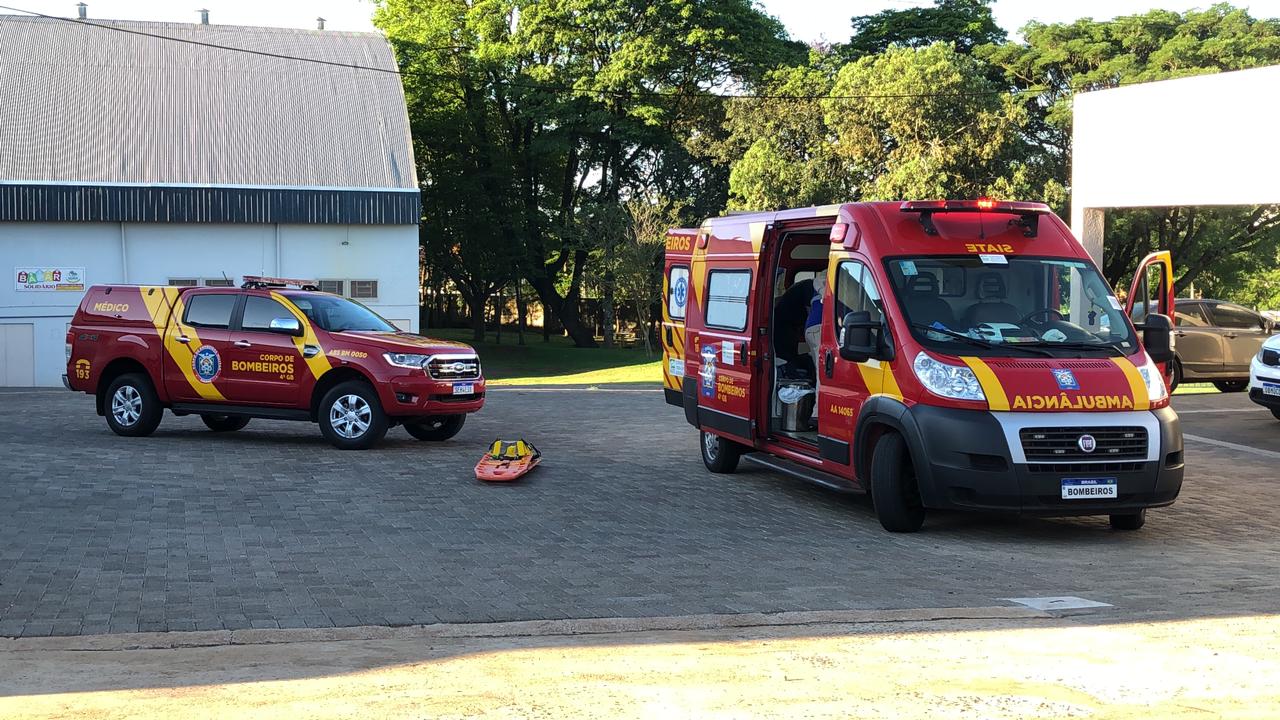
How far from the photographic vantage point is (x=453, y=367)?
1580 cm

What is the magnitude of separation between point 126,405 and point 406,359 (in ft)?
12.7

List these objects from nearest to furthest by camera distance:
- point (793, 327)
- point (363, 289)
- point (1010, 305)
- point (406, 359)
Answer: point (1010, 305) < point (793, 327) < point (406, 359) < point (363, 289)

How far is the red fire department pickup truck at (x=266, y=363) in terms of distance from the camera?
15.5 meters

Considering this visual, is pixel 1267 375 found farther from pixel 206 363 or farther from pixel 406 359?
pixel 206 363

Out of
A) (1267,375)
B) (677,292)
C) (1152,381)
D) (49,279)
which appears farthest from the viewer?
(49,279)

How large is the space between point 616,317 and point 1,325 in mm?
33720

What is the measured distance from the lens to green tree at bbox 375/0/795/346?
160 feet

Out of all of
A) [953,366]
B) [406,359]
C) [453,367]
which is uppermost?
[953,366]

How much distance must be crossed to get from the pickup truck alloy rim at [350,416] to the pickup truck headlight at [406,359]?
1.86 ft

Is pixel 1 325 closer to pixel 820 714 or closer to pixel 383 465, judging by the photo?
pixel 383 465

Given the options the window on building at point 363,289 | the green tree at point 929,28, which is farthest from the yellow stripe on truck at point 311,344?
the green tree at point 929,28

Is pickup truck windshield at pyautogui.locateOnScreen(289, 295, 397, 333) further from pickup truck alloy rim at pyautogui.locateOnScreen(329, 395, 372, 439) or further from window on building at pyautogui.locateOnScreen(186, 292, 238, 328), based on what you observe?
pickup truck alloy rim at pyautogui.locateOnScreen(329, 395, 372, 439)

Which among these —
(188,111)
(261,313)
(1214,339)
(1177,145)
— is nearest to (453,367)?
(261,313)

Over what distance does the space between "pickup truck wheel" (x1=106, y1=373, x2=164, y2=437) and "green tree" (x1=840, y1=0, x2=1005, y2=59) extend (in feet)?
128
